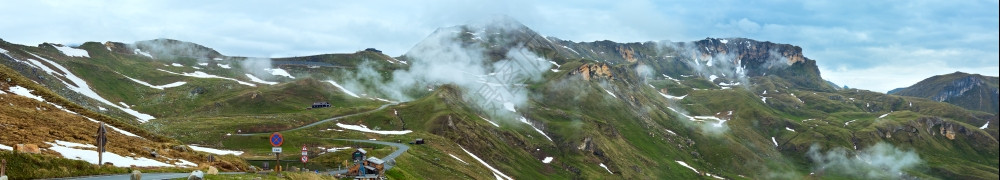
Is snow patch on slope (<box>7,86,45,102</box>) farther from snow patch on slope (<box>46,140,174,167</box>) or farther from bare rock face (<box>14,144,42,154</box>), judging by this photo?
bare rock face (<box>14,144,42,154</box>)

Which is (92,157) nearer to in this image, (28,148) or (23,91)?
(28,148)

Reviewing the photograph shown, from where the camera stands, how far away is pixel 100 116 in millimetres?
76500

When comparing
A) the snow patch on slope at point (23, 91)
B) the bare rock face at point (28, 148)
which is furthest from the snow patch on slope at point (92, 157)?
the snow patch on slope at point (23, 91)

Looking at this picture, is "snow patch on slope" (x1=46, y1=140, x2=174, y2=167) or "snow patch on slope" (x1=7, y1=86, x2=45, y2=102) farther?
"snow patch on slope" (x1=7, y1=86, x2=45, y2=102)

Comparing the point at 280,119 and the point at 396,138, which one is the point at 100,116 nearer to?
the point at 396,138

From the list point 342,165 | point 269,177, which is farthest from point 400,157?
point 269,177

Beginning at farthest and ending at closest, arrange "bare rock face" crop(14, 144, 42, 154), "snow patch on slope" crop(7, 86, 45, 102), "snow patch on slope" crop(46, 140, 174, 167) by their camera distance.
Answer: "snow patch on slope" crop(7, 86, 45, 102) < "snow patch on slope" crop(46, 140, 174, 167) < "bare rock face" crop(14, 144, 42, 154)

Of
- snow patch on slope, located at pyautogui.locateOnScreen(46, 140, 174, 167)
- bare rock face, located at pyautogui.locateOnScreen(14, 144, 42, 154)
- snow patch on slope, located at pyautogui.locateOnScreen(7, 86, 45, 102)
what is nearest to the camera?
bare rock face, located at pyautogui.locateOnScreen(14, 144, 42, 154)

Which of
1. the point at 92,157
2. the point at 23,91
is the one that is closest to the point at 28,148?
the point at 92,157

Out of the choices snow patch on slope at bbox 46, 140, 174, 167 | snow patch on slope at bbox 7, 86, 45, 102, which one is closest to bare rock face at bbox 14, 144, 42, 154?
snow patch on slope at bbox 46, 140, 174, 167

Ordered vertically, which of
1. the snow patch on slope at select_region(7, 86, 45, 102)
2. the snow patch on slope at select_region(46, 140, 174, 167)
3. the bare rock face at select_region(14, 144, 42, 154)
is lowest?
the snow patch on slope at select_region(46, 140, 174, 167)

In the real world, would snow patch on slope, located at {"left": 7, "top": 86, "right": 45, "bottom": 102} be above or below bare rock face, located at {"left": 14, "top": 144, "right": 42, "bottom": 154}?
above

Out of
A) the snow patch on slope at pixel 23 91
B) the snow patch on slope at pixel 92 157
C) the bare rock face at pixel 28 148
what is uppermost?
the snow patch on slope at pixel 23 91

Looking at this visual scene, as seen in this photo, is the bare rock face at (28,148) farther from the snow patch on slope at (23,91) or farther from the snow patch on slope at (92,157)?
the snow patch on slope at (23,91)
